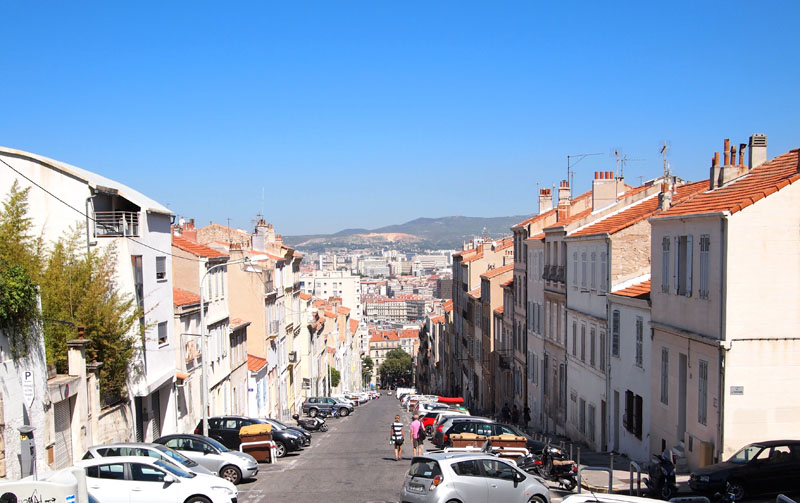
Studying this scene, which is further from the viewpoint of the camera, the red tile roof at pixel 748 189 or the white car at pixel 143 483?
the red tile roof at pixel 748 189

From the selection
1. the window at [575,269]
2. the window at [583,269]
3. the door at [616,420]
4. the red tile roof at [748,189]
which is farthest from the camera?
the window at [575,269]

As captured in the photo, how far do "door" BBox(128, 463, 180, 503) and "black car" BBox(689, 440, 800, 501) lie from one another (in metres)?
11.5

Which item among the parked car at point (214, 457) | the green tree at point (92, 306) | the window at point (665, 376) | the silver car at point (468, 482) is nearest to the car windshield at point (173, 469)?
the parked car at point (214, 457)

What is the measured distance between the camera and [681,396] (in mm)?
23734

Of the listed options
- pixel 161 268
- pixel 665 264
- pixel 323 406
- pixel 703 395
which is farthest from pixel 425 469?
pixel 323 406

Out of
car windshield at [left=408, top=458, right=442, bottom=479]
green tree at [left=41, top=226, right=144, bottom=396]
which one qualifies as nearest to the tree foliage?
green tree at [left=41, top=226, right=144, bottom=396]

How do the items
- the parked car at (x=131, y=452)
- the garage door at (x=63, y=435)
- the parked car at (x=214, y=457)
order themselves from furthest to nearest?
1. the parked car at (x=214, y=457)
2. the garage door at (x=63, y=435)
3. the parked car at (x=131, y=452)

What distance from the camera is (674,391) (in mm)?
24125

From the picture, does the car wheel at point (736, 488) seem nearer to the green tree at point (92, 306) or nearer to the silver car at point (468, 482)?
the silver car at point (468, 482)

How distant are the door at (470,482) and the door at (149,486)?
6.20m

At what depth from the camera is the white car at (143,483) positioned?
18.0 m

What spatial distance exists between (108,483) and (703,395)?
49.0ft

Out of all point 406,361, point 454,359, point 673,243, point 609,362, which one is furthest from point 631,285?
point 406,361

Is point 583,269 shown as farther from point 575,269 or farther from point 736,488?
point 736,488
